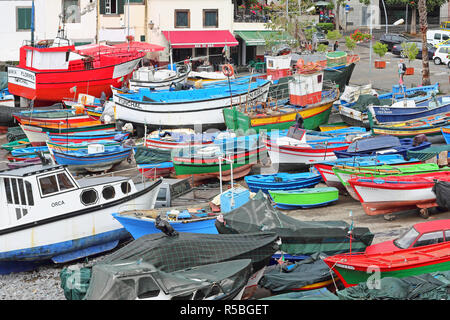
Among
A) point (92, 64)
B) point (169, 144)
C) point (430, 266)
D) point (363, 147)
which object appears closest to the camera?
point (430, 266)

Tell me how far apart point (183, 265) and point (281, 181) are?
8497 millimetres

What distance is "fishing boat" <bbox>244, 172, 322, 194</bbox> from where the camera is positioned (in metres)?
23.5

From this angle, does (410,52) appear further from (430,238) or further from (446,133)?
(430,238)

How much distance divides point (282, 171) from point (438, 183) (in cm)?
710

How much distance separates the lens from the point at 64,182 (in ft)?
65.6

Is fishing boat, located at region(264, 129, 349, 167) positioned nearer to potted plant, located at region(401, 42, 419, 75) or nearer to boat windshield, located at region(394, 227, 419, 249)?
boat windshield, located at region(394, 227, 419, 249)

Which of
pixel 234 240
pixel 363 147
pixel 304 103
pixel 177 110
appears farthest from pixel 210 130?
pixel 234 240

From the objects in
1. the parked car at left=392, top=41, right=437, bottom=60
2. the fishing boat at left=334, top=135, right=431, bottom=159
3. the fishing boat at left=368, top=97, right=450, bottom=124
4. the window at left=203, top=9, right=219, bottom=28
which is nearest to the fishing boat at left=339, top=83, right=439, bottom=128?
the fishing boat at left=368, top=97, right=450, bottom=124

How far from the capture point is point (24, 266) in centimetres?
2002

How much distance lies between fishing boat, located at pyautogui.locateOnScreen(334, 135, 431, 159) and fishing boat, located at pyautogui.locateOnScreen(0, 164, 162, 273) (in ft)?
27.7

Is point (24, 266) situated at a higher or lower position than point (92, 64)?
lower

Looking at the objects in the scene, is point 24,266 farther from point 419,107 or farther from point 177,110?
point 419,107

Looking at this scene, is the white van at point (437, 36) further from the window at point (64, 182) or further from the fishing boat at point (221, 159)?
the window at point (64, 182)

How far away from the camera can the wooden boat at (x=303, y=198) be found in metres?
22.7
